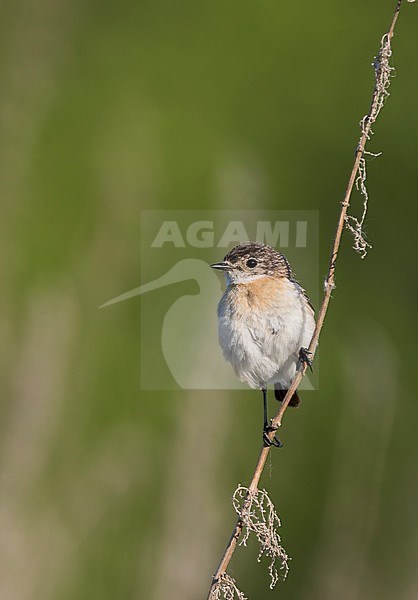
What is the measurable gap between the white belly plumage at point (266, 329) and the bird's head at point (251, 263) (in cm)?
6

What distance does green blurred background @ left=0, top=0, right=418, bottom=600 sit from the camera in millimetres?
3832

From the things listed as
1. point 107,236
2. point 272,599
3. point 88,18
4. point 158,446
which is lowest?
point 272,599

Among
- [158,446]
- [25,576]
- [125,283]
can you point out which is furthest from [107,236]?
[25,576]

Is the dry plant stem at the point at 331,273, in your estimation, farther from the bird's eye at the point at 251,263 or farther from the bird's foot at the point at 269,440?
the bird's eye at the point at 251,263

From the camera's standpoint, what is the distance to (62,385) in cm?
397

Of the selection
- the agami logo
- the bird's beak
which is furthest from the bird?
the agami logo

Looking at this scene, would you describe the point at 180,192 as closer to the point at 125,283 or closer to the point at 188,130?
the point at 188,130

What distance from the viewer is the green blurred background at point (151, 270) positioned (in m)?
3.83

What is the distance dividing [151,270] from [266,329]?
82.8 inches

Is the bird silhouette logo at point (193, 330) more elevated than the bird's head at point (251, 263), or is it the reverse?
the bird's head at point (251, 263)

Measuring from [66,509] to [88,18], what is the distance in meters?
4.55

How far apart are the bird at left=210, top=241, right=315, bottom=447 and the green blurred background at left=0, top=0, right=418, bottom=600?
15.4 inches

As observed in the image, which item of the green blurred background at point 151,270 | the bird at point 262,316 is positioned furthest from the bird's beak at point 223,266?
the green blurred background at point 151,270

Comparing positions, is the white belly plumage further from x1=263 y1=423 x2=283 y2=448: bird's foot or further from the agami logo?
the agami logo
